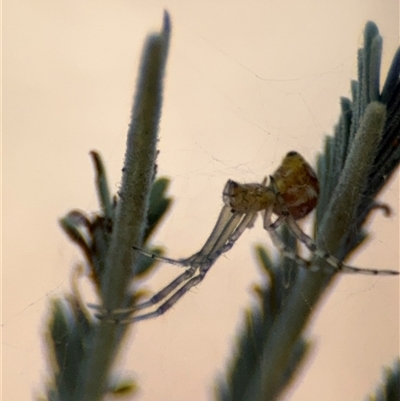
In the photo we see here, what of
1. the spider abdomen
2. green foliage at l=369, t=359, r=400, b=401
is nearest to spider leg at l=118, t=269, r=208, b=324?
the spider abdomen

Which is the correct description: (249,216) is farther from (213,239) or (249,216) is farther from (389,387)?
(389,387)

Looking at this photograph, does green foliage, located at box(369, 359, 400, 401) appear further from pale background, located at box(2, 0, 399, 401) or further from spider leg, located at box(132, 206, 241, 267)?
spider leg, located at box(132, 206, 241, 267)

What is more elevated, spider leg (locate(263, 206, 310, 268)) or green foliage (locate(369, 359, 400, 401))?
spider leg (locate(263, 206, 310, 268))

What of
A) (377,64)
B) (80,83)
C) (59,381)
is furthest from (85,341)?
(377,64)

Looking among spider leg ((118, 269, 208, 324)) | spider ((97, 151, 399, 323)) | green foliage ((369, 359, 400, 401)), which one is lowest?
green foliage ((369, 359, 400, 401))

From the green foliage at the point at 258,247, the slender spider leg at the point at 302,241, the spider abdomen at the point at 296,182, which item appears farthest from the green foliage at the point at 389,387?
the spider abdomen at the point at 296,182

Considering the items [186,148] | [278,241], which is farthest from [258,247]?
[186,148]
